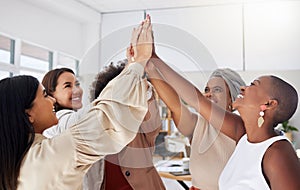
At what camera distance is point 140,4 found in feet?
16.6

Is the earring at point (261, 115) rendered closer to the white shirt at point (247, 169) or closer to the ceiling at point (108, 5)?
the white shirt at point (247, 169)

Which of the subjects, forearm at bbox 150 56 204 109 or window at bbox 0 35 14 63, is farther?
window at bbox 0 35 14 63

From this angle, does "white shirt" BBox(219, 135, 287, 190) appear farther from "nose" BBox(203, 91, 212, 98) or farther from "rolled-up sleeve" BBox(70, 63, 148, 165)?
"rolled-up sleeve" BBox(70, 63, 148, 165)

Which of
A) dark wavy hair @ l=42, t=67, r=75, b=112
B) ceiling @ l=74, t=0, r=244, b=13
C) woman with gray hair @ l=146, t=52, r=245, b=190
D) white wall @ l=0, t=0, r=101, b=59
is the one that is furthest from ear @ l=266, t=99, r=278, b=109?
ceiling @ l=74, t=0, r=244, b=13

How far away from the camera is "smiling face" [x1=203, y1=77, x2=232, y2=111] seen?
1370 millimetres

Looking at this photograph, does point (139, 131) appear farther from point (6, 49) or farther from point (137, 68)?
point (6, 49)

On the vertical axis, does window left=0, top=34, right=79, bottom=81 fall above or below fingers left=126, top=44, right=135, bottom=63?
above

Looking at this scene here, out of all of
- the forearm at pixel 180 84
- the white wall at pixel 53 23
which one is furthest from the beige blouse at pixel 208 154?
the white wall at pixel 53 23

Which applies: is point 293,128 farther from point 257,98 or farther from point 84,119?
point 84,119

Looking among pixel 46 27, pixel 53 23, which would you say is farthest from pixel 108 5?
pixel 46 27

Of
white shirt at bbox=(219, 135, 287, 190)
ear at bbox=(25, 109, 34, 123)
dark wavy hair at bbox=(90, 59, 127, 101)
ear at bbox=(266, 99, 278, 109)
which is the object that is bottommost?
white shirt at bbox=(219, 135, 287, 190)

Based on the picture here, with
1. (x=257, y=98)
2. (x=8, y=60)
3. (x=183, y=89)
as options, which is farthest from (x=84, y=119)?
(x=8, y=60)

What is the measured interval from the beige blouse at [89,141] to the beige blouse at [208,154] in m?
0.48

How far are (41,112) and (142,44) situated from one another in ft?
1.13
